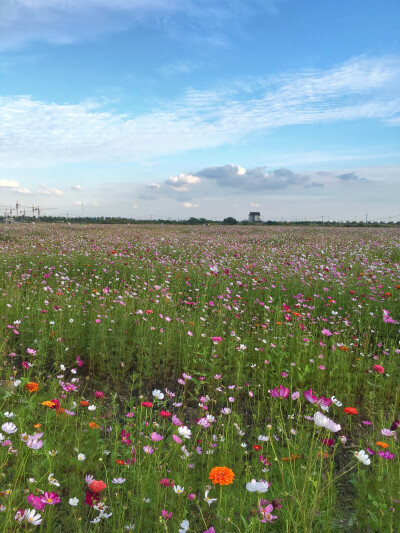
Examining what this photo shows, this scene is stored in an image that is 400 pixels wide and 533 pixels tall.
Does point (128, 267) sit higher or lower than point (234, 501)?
higher

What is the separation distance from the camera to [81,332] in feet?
13.5

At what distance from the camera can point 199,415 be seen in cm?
285

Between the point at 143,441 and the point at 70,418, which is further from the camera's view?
the point at 70,418

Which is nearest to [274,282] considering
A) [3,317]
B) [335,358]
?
[335,358]

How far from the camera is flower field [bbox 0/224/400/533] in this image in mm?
1790

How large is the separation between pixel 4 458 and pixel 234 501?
4.45 feet

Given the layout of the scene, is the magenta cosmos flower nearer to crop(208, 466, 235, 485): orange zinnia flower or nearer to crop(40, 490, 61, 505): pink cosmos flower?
crop(208, 466, 235, 485): orange zinnia flower

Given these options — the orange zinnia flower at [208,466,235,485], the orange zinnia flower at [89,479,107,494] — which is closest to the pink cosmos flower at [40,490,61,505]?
the orange zinnia flower at [89,479,107,494]

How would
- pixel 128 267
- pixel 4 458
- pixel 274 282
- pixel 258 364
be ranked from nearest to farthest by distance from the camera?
pixel 4 458, pixel 258 364, pixel 274 282, pixel 128 267

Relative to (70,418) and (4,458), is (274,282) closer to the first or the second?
(70,418)

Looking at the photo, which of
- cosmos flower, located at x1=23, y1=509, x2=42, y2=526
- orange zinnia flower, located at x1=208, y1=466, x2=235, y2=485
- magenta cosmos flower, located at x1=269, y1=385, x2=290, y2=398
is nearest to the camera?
cosmos flower, located at x1=23, y1=509, x2=42, y2=526

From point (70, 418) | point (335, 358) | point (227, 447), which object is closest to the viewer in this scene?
point (227, 447)

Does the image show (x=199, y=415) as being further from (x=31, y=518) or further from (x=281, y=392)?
(x=31, y=518)

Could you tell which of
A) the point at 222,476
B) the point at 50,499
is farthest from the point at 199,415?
the point at 50,499
